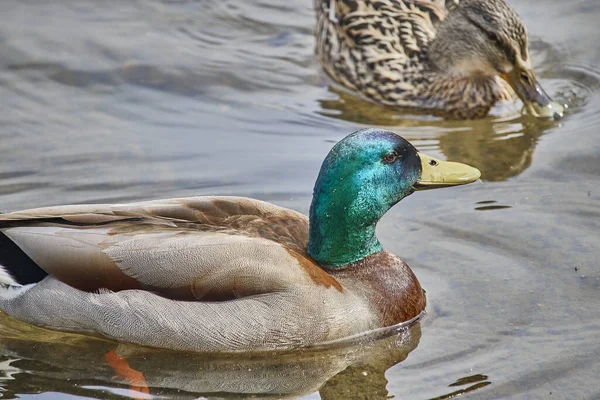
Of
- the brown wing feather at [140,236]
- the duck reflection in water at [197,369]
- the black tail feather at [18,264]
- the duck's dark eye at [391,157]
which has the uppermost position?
the duck's dark eye at [391,157]

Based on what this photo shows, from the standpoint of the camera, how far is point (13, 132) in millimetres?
9445

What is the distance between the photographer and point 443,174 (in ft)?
21.9

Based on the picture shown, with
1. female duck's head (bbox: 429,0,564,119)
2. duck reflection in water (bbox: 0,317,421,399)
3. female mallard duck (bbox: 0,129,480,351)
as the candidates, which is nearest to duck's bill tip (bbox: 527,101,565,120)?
female duck's head (bbox: 429,0,564,119)

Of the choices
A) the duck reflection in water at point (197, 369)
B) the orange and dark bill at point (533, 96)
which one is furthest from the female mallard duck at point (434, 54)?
the duck reflection in water at point (197, 369)

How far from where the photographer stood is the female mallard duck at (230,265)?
626 centimetres

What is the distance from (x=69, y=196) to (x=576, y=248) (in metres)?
3.70

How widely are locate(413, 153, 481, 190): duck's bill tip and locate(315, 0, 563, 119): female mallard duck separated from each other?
339 centimetres

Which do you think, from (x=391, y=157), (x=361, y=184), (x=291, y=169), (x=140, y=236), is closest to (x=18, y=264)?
(x=140, y=236)

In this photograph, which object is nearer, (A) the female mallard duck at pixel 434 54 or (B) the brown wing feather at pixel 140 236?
(B) the brown wing feather at pixel 140 236

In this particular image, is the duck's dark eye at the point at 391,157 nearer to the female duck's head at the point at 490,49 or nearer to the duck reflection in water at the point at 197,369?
the duck reflection in water at the point at 197,369

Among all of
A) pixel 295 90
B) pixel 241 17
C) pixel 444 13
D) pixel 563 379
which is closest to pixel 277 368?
pixel 563 379

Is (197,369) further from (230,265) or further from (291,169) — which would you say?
(291,169)

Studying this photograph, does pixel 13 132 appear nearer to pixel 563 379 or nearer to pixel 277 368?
pixel 277 368

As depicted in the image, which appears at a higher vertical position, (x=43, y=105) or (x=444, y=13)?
(x=444, y=13)
